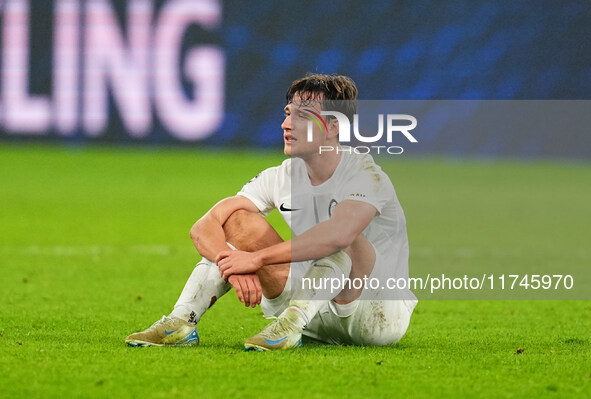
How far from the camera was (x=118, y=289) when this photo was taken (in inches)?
293

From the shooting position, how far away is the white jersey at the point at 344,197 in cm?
475

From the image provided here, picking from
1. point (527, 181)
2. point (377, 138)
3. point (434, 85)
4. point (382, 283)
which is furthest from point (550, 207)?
point (382, 283)

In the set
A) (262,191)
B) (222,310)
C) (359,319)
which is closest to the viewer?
(359,319)

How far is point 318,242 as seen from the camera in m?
4.59

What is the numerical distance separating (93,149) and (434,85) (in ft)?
20.4

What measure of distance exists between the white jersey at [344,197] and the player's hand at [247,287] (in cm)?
47

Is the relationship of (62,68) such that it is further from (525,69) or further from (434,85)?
(525,69)

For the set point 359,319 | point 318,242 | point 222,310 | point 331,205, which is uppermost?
point 331,205

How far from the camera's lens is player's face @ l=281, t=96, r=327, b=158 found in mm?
4887

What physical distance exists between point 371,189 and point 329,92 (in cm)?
55

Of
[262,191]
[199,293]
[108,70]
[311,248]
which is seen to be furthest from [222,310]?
[108,70]

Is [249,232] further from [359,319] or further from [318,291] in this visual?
[359,319]

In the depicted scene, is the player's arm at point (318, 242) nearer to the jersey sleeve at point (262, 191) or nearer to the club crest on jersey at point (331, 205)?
the club crest on jersey at point (331, 205)

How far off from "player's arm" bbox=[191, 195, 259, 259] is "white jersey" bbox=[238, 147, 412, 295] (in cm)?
11
